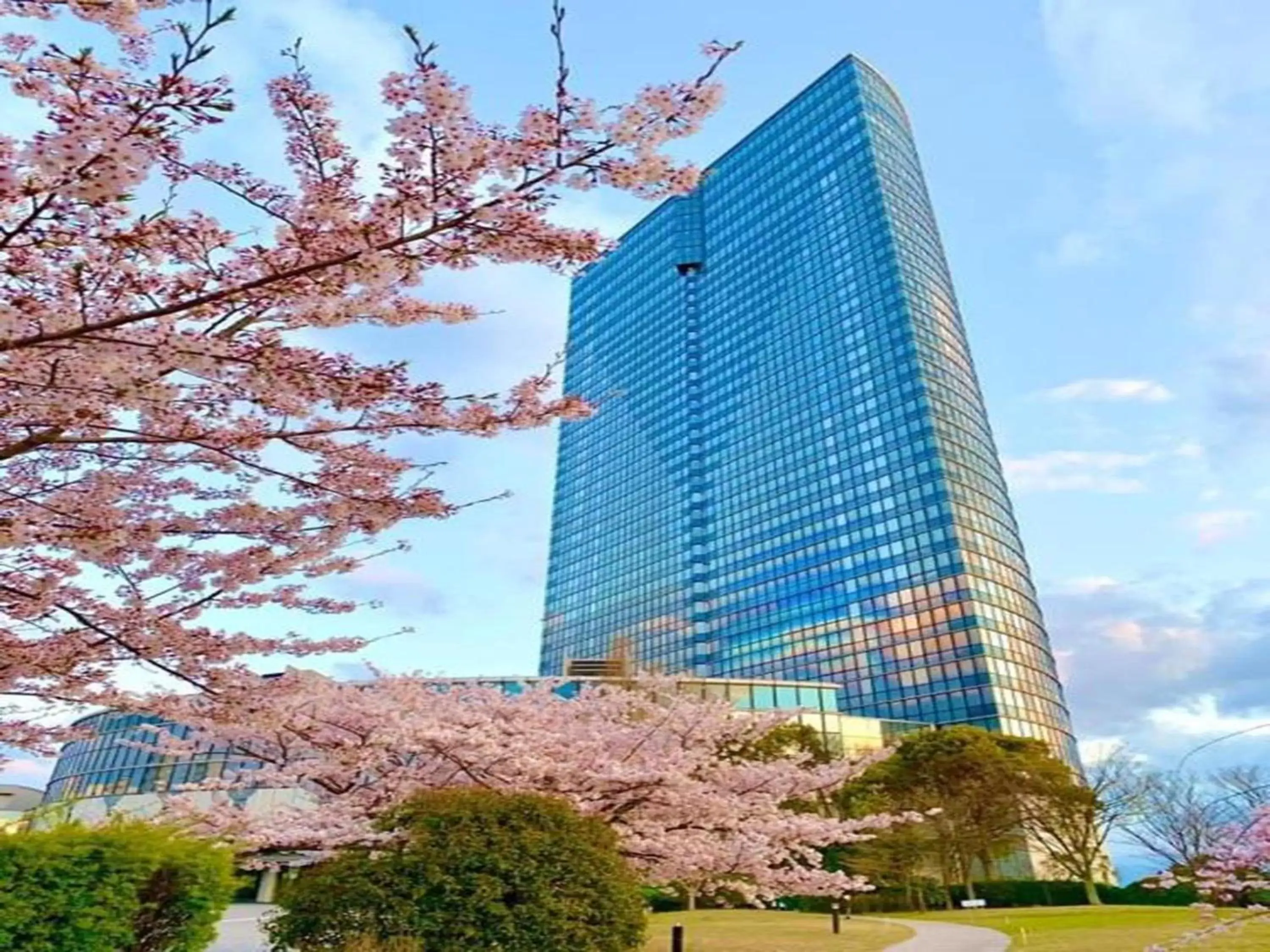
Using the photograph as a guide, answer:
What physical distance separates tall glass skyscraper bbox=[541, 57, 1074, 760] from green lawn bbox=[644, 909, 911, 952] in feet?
153

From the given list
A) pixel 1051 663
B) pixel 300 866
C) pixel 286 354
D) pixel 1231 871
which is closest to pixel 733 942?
pixel 300 866

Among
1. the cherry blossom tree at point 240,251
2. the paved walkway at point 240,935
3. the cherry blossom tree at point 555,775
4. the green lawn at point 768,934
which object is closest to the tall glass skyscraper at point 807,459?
the green lawn at point 768,934

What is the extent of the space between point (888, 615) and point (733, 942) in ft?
203

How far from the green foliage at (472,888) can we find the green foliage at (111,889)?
1.01 m

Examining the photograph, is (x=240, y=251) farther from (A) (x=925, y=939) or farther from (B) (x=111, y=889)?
(A) (x=925, y=939)

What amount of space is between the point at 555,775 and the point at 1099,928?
17.3 m

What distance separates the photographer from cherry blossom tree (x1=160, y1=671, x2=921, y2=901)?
1021cm

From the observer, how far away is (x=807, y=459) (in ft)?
291

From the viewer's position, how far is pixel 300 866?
10.9 m

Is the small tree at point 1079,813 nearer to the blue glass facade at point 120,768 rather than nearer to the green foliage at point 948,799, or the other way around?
the green foliage at point 948,799

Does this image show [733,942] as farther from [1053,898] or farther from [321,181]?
[1053,898]

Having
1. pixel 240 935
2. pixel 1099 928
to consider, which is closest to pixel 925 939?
pixel 1099 928

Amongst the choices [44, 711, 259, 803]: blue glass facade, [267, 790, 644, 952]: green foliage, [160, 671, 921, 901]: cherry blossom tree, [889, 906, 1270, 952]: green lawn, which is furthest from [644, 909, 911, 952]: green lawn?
[44, 711, 259, 803]: blue glass facade

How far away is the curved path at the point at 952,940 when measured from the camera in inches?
611
